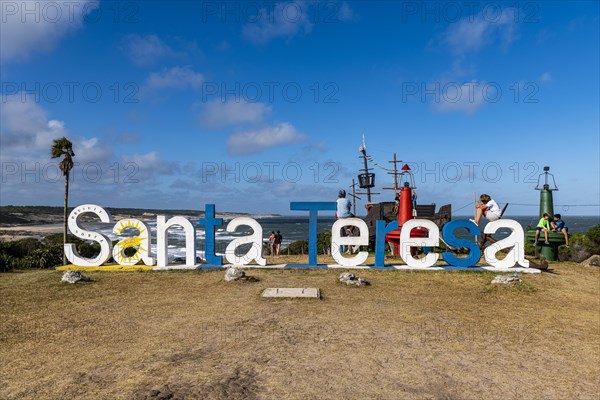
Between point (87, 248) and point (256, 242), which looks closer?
point (256, 242)

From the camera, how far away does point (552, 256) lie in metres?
17.8

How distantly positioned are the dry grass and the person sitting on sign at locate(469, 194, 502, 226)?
3.64 metres

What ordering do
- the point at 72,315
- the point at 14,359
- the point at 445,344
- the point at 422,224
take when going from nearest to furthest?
the point at 14,359
the point at 445,344
the point at 72,315
the point at 422,224

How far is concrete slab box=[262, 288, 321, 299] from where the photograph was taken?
1029 cm

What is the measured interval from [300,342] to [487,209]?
11453mm

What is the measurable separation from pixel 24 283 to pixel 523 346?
1392 centimetres

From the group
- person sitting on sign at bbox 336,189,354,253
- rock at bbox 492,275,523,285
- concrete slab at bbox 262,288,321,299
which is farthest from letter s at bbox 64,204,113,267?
rock at bbox 492,275,523,285

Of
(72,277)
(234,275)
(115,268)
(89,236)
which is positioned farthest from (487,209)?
(89,236)

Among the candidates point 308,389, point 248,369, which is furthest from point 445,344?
point 248,369

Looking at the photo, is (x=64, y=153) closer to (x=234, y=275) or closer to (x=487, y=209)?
(x=234, y=275)

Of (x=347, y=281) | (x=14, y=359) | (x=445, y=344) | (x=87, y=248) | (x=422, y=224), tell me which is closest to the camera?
(x=14, y=359)

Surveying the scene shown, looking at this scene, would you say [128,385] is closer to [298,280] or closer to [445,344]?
[445,344]

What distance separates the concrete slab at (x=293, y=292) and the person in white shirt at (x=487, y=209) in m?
7.80

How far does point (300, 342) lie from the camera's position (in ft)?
22.7
